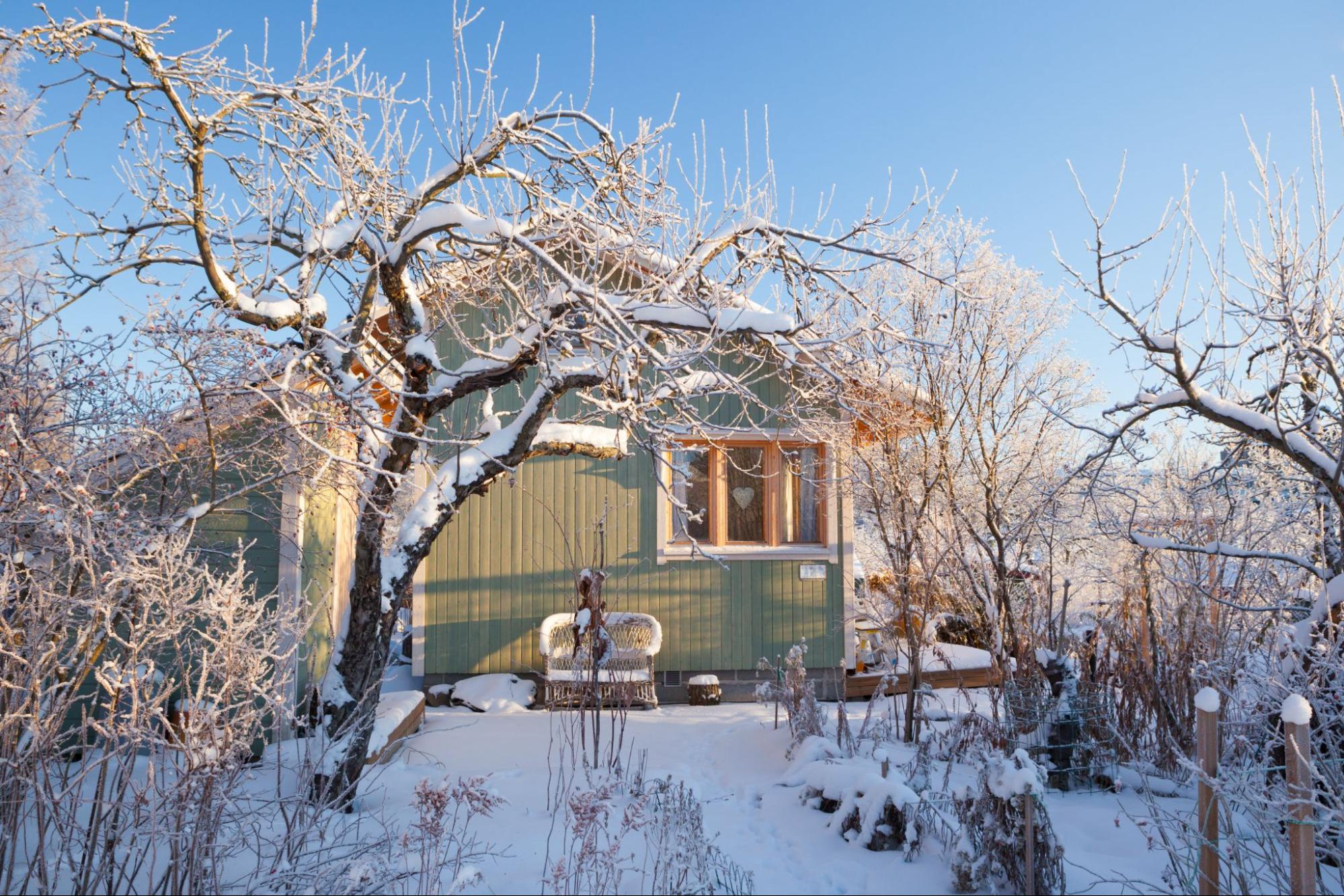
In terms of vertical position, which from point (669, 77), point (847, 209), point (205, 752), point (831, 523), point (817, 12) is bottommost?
point (205, 752)

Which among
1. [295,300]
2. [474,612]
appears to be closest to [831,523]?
[474,612]

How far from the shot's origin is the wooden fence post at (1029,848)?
13.0ft

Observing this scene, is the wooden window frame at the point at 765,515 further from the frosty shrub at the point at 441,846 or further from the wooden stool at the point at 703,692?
the frosty shrub at the point at 441,846

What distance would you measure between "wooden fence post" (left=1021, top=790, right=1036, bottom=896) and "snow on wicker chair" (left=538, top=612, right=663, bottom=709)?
173 inches

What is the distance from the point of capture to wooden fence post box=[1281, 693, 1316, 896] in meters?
3.13

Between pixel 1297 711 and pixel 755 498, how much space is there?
7184 millimetres

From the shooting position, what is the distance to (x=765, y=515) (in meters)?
10.2

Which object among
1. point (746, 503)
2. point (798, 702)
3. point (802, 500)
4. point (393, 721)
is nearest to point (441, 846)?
point (393, 721)

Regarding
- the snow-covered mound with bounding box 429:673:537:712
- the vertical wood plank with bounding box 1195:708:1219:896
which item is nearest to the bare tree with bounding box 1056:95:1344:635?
the vertical wood plank with bounding box 1195:708:1219:896

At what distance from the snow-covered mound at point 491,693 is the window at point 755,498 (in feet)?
7.59

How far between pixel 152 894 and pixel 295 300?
3145mm

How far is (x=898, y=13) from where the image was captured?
7266mm

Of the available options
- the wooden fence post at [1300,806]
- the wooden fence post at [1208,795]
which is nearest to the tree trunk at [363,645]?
the wooden fence post at [1208,795]

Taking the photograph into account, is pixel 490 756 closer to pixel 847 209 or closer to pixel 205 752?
pixel 205 752
